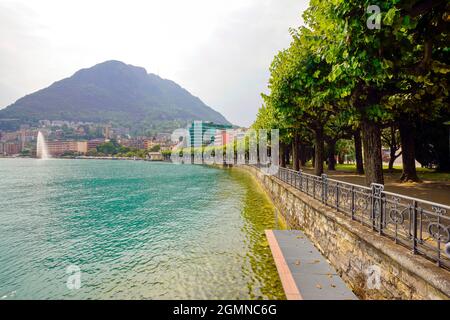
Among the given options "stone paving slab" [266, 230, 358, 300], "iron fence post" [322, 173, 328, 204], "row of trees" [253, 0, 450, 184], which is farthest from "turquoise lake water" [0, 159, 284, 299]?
"row of trees" [253, 0, 450, 184]

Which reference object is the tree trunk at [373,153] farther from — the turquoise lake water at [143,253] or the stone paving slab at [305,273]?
the turquoise lake water at [143,253]

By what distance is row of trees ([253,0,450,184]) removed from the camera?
5.89m

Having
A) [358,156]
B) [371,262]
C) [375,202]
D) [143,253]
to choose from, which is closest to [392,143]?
[358,156]

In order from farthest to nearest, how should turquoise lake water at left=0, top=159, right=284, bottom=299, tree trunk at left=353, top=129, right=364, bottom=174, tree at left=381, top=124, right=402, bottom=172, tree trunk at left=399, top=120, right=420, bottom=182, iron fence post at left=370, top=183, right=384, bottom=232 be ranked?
tree at left=381, top=124, right=402, bottom=172, tree trunk at left=353, top=129, right=364, bottom=174, tree trunk at left=399, top=120, right=420, bottom=182, turquoise lake water at left=0, top=159, right=284, bottom=299, iron fence post at left=370, top=183, right=384, bottom=232

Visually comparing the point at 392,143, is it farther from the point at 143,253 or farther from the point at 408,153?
the point at 143,253

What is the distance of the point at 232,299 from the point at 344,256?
3551 millimetres

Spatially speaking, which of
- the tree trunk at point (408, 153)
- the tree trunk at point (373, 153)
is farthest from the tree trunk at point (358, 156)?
the tree trunk at point (373, 153)

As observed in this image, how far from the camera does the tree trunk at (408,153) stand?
61.3ft

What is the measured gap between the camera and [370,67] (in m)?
7.00

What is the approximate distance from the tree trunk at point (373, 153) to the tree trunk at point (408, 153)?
1082 cm

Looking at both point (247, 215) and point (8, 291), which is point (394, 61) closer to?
point (247, 215)

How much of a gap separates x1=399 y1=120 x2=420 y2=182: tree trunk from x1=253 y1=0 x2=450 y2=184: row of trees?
6 cm

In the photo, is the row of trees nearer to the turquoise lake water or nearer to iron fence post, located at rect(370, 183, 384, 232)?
iron fence post, located at rect(370, 183, 384, 232)
